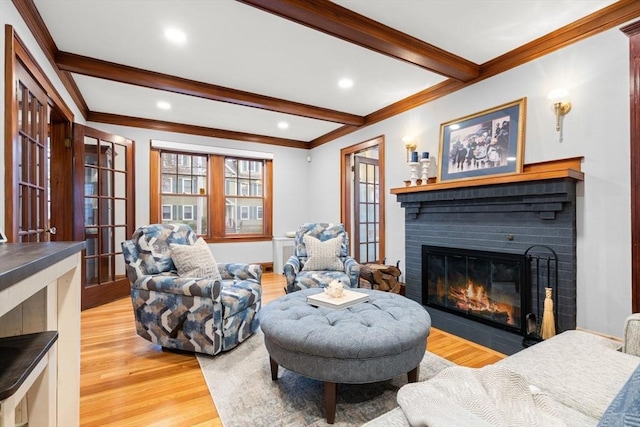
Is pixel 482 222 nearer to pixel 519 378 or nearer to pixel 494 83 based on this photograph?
pixel 494 83

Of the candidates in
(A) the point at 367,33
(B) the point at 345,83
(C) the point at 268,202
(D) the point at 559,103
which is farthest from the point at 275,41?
(C) the point at 268,202

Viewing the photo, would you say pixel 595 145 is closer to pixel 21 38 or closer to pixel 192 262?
pixel 192 262

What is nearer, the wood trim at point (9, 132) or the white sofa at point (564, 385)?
the white sofa at point (564, 385)

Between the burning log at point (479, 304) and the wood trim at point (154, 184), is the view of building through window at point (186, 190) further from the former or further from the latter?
the burning log at point (479, 304)

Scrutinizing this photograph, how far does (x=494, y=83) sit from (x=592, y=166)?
3.64ft

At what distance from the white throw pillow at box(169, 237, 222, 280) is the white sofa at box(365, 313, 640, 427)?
2.01 m

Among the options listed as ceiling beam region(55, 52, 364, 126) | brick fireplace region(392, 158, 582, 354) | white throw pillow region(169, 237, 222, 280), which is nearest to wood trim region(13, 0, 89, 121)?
ceiling beam region(55, 52, 364, 126)

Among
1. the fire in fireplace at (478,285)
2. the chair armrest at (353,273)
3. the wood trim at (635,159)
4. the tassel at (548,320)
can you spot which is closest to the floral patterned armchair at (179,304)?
the chair armrest at (353,273)

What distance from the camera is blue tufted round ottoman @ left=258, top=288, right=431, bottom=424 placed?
1.57 m

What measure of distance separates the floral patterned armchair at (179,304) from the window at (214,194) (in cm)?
237

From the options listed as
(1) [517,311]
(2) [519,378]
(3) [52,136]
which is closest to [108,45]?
(3) [52,136]

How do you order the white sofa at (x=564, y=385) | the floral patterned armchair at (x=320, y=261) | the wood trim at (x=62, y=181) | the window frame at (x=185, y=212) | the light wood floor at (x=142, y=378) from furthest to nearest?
the window frame at (x=185, y=212) < the wood trim at (x=62, y=181) < the floral patterned armchair at (x=320, y=261) < the light wood floor at (x=142, y=378) < the white sofa at (x=564, y=385)

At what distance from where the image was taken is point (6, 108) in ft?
6.19

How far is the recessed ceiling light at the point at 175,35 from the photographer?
237 centimetres
